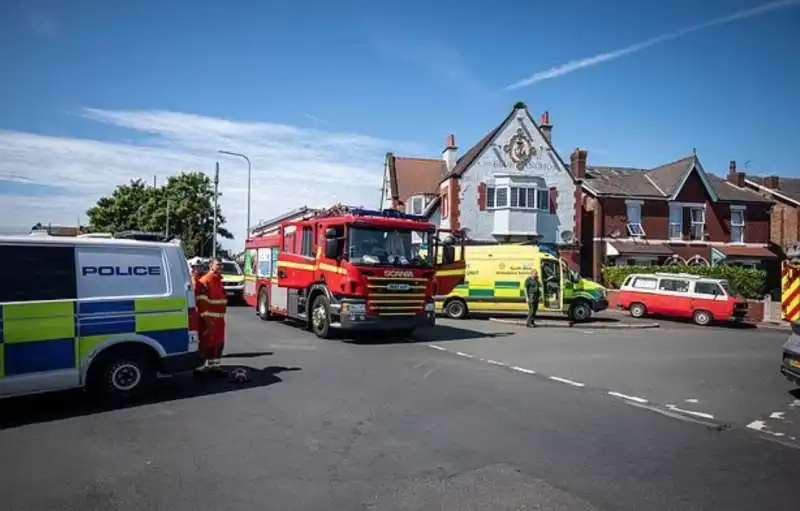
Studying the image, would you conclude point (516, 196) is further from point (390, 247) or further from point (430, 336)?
point (390, 247)

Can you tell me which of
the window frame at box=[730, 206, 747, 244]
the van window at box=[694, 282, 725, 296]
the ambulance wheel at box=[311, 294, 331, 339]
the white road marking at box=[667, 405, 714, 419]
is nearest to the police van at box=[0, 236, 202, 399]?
the ambulance wheel at box=[311, 294, 331, 339]

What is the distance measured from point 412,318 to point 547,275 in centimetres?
937

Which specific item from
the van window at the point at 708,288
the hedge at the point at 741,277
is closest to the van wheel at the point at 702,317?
the van window at the point at 708,288

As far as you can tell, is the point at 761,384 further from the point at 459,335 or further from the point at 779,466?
the point at 459,335

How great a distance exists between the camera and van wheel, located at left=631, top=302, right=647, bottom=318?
1031 inches

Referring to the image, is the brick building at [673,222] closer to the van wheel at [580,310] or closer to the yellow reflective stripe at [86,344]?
the van wheel at [580,310]

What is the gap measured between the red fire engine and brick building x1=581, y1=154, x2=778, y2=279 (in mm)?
25415

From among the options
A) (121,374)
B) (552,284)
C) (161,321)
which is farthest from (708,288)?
(121,374)

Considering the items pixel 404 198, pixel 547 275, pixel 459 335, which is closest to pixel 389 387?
pixel 459 335

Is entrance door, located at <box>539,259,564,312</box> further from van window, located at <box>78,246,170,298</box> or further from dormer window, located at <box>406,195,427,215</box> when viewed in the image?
dormer window, located at <box>406,195,427,215</box>

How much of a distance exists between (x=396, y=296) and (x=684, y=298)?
15446 millimetres

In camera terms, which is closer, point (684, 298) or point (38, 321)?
point (38, 321)

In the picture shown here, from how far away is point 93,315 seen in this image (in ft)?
24.6

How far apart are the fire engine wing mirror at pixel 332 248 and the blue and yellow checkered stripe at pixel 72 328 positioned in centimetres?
591
